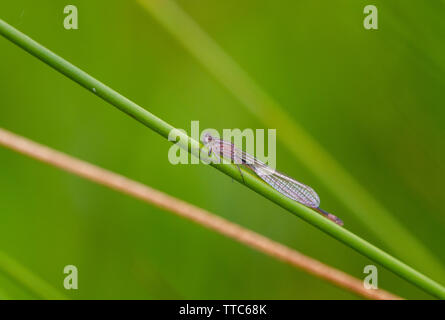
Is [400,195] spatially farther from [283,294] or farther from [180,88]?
[180,88]

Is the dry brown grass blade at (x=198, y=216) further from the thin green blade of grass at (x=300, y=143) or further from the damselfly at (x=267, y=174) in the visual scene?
the thin green blade of grass at (x=300, y=143)

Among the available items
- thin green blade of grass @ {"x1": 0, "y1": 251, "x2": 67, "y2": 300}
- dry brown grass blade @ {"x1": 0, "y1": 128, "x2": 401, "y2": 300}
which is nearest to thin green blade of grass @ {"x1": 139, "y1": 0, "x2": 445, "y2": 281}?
dry brown grass blade @ {"x1": 0, "y1": 128, "x2": 401, "y2": 300}

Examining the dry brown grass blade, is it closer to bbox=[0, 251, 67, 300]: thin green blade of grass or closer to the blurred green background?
bbox=[0, 251, 67, 300]: thin green blade of grass

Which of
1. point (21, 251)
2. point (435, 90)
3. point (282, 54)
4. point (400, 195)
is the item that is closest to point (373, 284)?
point (400, 195)

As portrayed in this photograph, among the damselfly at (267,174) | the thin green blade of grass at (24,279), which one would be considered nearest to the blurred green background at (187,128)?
the thin green blade of grass at (24,279)

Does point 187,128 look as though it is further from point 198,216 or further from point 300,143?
point 198,216

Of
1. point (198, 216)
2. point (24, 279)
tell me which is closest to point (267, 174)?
point (198, 216)
